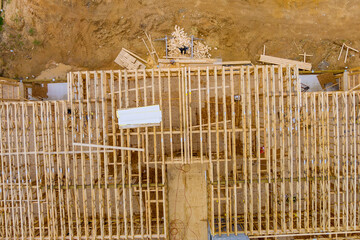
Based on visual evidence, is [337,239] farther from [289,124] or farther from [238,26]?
[238,26]

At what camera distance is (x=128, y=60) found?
930 cm

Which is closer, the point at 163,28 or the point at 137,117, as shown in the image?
the point at 137,117

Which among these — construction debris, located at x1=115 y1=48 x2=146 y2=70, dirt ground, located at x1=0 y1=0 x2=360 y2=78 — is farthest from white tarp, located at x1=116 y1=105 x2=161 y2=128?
dirt ground, located at x1=0 y1=0 x2=360 y2=78

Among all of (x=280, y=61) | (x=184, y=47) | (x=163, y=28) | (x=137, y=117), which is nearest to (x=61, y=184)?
(x=137, y=117)

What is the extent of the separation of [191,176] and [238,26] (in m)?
7.61

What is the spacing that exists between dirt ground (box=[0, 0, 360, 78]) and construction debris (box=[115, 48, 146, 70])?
291 millimetres

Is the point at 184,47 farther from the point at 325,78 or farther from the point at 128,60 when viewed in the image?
the point at 325,78

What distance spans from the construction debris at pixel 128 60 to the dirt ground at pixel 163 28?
0.29 m

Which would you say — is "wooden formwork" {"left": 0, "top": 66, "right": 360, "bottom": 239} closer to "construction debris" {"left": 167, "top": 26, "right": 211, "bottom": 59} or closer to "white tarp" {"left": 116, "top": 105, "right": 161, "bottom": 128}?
"white tarp" {"left": 116, "top": 105, "right": 161, "bottom": 128}

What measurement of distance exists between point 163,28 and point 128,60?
7.70 ft

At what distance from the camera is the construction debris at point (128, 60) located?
365 inches

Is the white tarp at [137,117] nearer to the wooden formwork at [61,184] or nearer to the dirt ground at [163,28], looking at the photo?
the wooden formwork at [61,184]

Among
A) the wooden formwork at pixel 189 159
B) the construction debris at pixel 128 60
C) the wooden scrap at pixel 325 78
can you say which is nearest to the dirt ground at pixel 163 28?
the construction debris at pixel 128 60

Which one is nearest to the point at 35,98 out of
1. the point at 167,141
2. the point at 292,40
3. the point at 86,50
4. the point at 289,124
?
the point at 86,50
